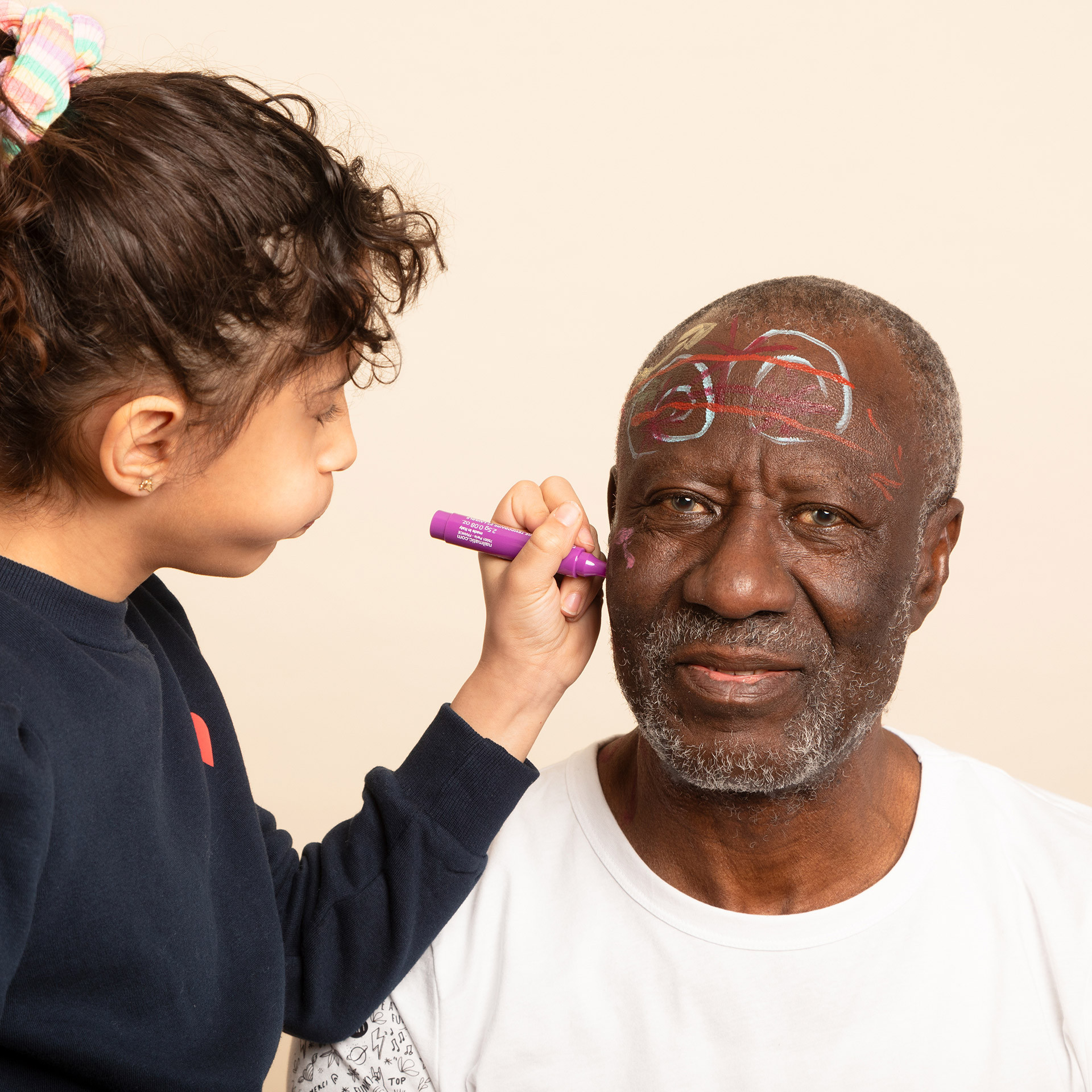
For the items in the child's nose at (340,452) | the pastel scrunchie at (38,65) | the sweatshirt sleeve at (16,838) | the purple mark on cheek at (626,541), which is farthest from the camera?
the purple mark on cheek at (626,541)

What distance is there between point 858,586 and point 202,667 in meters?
1.11

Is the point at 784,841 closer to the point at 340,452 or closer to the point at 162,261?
the point at 340,452

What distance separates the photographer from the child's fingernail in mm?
2041

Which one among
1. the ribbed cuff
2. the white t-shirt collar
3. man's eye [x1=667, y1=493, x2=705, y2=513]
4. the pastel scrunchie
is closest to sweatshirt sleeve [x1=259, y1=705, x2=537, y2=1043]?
the ribbed cuff

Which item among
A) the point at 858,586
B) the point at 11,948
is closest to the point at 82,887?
the point at 11,948

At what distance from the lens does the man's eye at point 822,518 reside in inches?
75.7

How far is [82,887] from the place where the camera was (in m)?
1.57

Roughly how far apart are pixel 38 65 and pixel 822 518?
4.20ft

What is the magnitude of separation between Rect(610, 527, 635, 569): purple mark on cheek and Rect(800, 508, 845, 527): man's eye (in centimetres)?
29

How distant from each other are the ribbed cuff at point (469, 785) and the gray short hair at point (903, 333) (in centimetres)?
77

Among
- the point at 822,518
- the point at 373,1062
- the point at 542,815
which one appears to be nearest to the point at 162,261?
the point at 822,518

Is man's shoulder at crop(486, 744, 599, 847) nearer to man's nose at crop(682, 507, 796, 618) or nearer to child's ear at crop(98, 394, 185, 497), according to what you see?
man's nose at crop(682, 507, 796, 618)

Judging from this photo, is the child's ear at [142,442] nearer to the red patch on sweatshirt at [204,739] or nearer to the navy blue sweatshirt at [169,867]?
the navy blue sweatshirt at [169,867]

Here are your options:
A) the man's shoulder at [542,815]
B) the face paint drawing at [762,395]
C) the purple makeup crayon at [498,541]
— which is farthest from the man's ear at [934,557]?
the man's shoulder at [542,815]
